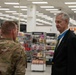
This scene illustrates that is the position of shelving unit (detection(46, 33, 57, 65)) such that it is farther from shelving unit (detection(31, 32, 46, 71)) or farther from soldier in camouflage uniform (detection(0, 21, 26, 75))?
soldier in camouflage uniform (detection(0, 21, 26, 75))

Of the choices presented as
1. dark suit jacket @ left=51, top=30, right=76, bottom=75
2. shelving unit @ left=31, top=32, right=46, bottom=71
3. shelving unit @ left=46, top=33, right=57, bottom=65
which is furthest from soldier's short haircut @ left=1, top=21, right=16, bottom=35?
shelving unit @ left=46, top=33, right=57, bottom=65

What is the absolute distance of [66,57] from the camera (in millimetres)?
2936

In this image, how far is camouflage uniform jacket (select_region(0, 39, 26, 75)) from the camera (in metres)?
2.59

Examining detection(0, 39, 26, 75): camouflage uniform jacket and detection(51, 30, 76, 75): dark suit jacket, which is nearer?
detection(0, 39, 26, 75): camouflage uniform jacket

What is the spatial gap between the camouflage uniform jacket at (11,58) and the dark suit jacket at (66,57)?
20.7 inches

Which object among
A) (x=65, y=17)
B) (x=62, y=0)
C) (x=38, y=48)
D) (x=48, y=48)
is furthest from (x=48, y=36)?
(x=65, y=17)

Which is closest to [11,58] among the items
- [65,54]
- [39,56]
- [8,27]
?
[8,27]

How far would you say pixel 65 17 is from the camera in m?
3.15

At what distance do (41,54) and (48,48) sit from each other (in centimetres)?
291

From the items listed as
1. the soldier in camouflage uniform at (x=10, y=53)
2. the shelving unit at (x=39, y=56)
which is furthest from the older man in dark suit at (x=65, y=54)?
the shelving unit at (x=39, y=56)

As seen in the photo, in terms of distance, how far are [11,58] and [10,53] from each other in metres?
0.06

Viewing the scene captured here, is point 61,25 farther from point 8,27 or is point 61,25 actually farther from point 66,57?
point 8,27

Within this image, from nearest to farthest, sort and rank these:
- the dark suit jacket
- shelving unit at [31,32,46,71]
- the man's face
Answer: the dark suit jacket, the man's face, shelving unit at [31,32,46,71]

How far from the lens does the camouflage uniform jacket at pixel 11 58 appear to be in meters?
2.59
